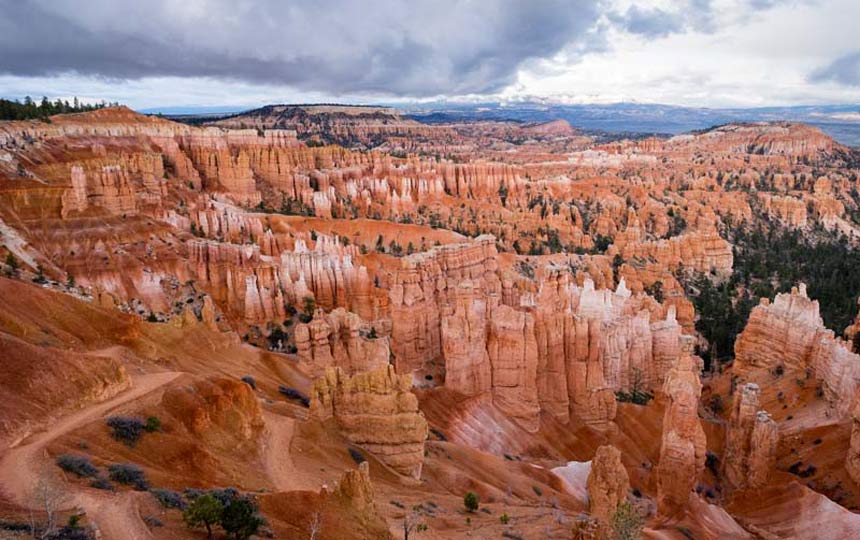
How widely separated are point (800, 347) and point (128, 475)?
3376 cm

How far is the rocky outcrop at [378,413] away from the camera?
19.8 m

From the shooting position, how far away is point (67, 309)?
21.1 meters

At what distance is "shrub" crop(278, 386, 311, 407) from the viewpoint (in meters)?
24.4

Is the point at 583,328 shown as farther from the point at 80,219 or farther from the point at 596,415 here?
the point at 80,219

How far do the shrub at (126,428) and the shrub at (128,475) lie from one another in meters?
1.35

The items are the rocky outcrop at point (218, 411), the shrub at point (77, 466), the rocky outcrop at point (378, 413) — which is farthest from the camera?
the rocky outcrop at point (378, 413)

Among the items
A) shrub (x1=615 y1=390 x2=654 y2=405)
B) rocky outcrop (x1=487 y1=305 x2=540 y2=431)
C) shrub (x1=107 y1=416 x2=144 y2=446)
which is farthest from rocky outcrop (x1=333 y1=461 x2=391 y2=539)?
shrub (x1=615 y1=390 x2=654 y2=405)

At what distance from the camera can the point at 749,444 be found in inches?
1109

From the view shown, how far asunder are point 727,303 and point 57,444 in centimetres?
5539

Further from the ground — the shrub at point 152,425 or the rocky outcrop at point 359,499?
the shrub at point 152,425

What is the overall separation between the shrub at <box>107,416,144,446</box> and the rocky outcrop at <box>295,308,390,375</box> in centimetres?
1460

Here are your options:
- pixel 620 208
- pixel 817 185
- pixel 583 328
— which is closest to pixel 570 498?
pixel 583 328

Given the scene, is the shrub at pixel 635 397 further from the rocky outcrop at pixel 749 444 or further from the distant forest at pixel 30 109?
the distant forest at pixel 30 109

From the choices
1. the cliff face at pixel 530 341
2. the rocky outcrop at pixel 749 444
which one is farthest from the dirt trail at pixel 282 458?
the rocky outcrop at pixel 749 444
